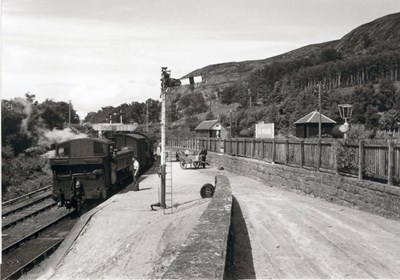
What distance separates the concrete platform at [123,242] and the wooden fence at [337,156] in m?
4.35

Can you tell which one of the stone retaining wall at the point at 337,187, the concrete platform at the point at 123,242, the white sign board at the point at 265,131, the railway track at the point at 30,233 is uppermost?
the white sign board at the point at 265,131

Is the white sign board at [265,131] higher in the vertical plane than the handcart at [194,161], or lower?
higher

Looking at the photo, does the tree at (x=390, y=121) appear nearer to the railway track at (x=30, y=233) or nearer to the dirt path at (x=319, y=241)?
the dirt path at (x=319, y=241)

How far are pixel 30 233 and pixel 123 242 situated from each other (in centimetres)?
472

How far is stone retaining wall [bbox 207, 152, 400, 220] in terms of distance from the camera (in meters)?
10.3

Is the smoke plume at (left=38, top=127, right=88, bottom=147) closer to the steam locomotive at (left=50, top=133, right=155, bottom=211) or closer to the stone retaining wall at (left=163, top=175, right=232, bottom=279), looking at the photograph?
the steam locomotive at (left=50, top=133, right=155, bottom=211)

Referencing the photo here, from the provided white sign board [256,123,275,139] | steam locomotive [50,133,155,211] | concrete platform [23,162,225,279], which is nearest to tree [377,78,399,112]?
white sign board [256,123,275,139]

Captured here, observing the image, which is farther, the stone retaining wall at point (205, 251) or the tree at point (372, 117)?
the tree at point (372, 117)

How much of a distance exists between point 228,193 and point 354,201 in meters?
3.59

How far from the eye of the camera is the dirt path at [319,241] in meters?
6.43

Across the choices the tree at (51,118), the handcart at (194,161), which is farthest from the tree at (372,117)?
the tree at (51,118)

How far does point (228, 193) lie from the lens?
1155 cm

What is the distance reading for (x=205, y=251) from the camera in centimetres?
505

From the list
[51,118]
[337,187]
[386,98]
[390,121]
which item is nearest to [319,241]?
[337,187]
